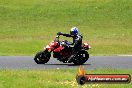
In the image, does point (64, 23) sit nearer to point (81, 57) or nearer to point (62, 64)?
point (62, 64)

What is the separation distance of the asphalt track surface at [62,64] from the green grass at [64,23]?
18.5 feet

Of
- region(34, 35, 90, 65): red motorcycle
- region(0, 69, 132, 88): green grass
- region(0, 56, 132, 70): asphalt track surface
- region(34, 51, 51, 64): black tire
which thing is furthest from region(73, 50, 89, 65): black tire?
region(0, 69, 132, 88): green grass

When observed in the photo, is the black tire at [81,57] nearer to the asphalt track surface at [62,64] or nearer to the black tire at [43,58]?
the asphalt track surface at [62,64]

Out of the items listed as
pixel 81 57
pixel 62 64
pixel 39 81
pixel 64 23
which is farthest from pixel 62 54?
pixel 64 23

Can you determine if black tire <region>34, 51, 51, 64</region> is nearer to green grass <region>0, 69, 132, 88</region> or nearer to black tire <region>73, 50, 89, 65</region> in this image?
black tire <region>73, 50, 89, 65</region>

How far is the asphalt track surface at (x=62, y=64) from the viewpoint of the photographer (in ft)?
67.0

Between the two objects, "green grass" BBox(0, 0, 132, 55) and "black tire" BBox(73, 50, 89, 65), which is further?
"green grass" BBox(0, 0, 132, 55)

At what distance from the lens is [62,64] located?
71.4 ft

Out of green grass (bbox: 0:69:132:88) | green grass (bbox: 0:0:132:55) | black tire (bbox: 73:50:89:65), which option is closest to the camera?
green grass (bbox: 0:69:132:88)

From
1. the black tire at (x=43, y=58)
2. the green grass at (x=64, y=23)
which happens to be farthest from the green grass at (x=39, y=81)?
the green grass at (x=64, y=23)

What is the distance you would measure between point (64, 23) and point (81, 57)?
86.6 ft

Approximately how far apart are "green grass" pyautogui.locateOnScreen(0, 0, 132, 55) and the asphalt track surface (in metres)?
5.63

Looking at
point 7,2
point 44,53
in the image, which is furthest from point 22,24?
point 44,53

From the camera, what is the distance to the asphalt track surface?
20.4m
